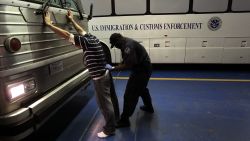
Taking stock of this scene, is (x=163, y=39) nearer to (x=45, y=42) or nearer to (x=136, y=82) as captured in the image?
(x=136, y=82)

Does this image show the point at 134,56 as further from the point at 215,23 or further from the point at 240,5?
the point at 240,5

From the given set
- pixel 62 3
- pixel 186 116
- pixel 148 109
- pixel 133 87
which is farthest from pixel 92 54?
pixel 186 116

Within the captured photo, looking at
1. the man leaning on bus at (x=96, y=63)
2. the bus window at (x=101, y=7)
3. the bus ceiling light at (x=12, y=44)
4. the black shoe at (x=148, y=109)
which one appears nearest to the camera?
the bus ceiling light at (x=12, y=44)

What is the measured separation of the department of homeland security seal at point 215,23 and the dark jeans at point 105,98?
172 inches

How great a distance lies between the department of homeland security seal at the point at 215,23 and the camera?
6.23 metres

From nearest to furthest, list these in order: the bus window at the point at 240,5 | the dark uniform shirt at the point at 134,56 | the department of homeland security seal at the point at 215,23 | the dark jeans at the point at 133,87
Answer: the dark uniform shirt at the point at 134,56, the dark jeans at the point at 133,87, the bus window at the point at 240,5, the department of homeland security seal at the point at 215,23

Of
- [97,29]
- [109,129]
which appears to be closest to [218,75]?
[97,29]

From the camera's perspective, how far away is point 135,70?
346 cm

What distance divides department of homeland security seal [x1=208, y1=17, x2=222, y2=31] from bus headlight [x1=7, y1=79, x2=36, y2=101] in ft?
17.7

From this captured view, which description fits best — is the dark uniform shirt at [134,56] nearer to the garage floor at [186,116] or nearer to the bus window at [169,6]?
the garage floor at [186,116]

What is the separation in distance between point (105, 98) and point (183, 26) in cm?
413

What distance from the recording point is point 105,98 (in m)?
3.14

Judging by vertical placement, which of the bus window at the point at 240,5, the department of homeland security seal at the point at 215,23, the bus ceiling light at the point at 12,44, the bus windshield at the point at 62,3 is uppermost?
the bus window at the point at 240,5

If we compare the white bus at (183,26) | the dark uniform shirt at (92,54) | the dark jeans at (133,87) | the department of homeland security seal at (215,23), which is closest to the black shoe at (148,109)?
the dark jeans at (133,87)
